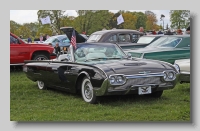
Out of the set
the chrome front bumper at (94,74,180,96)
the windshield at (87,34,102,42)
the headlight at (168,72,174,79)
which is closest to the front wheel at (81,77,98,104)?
the chrome front bumper at (94,74,180,96)

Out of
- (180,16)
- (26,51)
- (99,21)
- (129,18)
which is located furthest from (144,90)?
(26,51)

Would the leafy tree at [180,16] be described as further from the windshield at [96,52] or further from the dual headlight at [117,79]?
the dual headlight at [117,79]

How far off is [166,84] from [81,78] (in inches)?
57.0

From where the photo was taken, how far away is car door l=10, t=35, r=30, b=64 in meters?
10.3

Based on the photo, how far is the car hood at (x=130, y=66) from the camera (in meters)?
6.43

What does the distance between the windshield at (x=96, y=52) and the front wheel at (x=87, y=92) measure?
51 cm

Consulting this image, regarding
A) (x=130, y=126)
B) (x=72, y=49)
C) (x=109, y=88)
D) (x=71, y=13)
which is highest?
(x=71, y=13)

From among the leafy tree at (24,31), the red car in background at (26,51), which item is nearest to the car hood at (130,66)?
the leafy tree at (24,31)

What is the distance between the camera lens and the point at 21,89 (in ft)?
27.1

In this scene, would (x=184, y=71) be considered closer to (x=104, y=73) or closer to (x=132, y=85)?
(x=132, y=85)

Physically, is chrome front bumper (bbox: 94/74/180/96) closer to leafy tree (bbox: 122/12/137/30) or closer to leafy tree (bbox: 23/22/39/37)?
leafy tree (bbox: 122/12/137/30)

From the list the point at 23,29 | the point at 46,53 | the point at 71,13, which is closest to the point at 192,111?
the point at 71,13

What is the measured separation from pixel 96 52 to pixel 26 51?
413 cm

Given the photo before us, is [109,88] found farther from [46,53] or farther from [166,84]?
[46,53]
